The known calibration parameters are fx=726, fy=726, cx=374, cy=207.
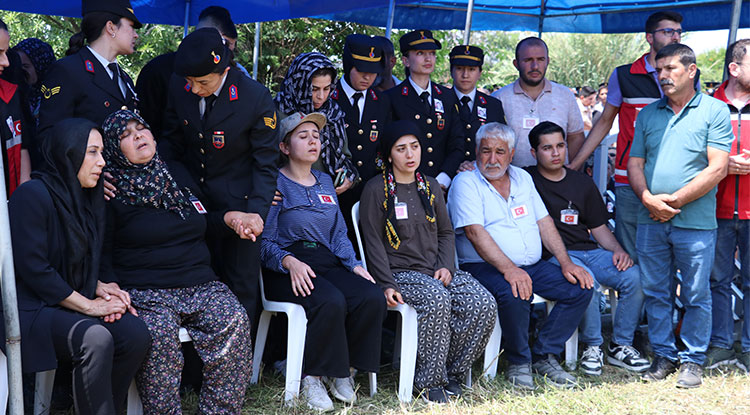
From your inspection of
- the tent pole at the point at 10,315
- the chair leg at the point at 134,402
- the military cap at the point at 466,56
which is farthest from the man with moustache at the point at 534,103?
the tent pole at the point at 10,315

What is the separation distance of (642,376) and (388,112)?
226cm

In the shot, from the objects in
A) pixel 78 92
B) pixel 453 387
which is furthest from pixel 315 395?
pixel 78 92

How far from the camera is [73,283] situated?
10.0 ft

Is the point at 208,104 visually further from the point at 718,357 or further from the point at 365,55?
the point at 718,357

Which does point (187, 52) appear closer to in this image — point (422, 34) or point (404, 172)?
point (404, 172)

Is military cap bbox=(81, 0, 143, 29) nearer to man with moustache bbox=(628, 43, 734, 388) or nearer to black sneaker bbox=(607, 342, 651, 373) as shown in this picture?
man with moustache bbox=(628, 43, 734, 388)

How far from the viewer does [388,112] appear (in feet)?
15.2

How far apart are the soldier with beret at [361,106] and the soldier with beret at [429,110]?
0.89 ft

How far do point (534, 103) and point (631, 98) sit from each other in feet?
2.22

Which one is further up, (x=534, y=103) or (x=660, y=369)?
(x=534, y=103)

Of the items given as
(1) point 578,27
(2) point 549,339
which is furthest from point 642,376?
(1) point 578,27

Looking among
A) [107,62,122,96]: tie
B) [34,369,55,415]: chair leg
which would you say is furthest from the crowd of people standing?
[34,369,55,415]: chair leg

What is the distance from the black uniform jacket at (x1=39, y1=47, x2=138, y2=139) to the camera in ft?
11.3

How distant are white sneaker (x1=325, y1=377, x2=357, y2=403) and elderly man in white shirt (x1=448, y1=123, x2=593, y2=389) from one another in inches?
39.0
